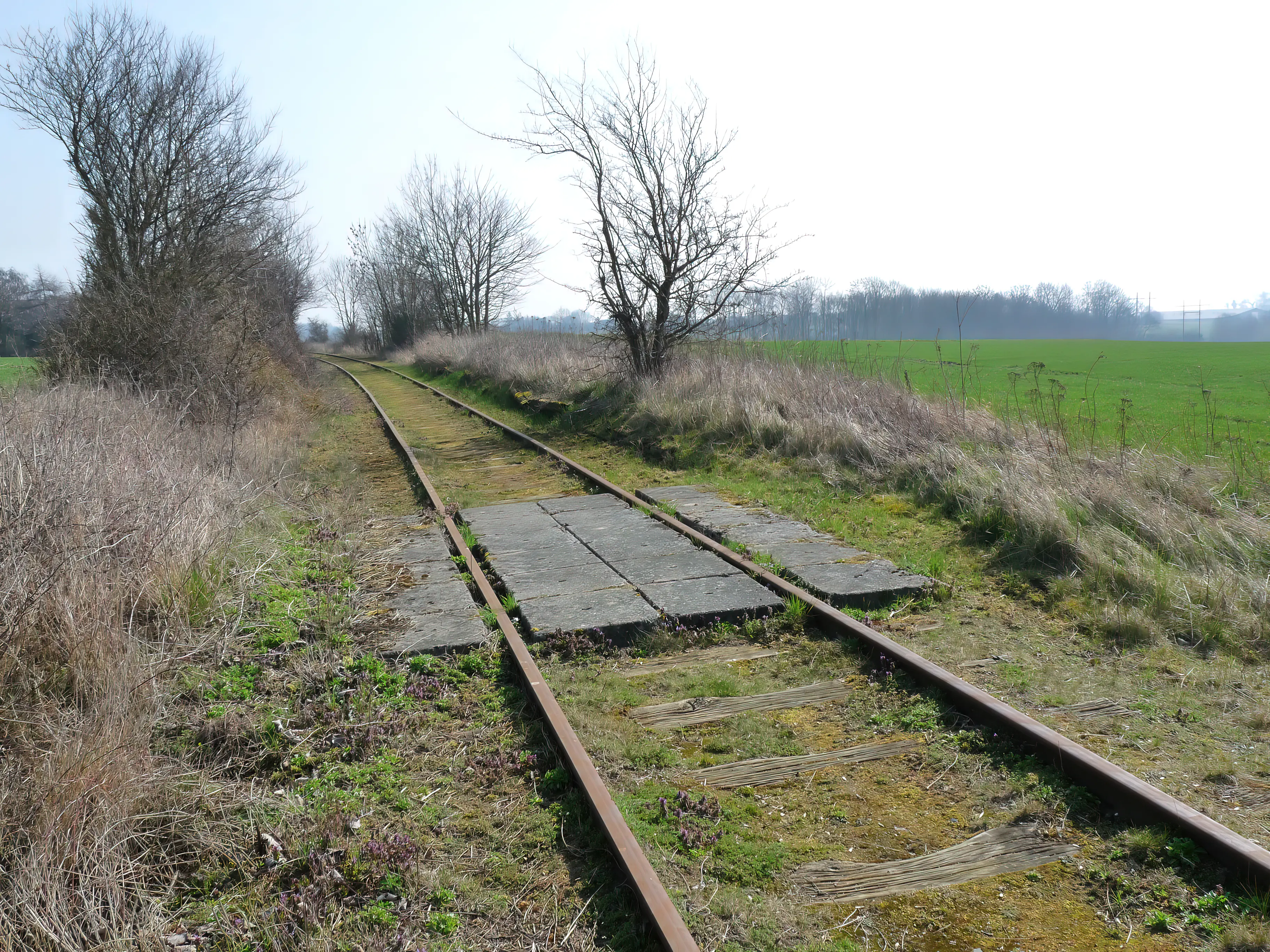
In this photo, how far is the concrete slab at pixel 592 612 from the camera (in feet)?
17.0

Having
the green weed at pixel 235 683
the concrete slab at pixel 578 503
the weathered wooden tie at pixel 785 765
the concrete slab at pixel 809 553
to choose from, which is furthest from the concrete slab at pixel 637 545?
the weathered wooden tie at pixel 785 765

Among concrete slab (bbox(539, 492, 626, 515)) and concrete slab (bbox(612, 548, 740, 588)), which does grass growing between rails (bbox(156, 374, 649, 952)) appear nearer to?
concrete slab (bbox(612, 548, 740, 588))

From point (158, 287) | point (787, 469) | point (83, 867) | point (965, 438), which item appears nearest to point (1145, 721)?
point (83, 867)

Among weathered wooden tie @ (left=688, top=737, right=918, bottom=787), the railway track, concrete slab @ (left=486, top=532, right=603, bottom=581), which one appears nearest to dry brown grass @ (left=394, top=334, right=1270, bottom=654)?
the railway track

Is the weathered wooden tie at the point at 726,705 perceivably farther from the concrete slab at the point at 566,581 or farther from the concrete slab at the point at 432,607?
the concrete slab at the point at 566,581

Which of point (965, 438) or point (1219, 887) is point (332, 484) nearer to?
point (965, 438)

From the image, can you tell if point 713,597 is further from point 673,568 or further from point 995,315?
point 995,315

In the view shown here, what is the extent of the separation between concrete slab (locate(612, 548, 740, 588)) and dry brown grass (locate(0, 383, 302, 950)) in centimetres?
283

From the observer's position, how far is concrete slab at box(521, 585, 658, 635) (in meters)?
5.17

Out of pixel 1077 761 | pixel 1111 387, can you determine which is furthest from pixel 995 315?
pixel 1077 761

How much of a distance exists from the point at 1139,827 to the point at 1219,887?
0.40 meters

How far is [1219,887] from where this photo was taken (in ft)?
8.71

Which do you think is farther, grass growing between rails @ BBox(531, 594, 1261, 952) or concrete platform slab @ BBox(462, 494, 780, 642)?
concrete platform slab @ BBox(462, 494, 780, 642)

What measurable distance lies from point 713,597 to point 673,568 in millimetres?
784
